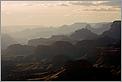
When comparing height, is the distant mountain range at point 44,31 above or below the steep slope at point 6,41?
above

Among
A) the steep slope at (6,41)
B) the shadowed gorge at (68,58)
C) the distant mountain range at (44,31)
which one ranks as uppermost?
the distant mountain range at (44,31)

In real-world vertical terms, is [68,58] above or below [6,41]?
below

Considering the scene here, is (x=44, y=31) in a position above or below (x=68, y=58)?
above

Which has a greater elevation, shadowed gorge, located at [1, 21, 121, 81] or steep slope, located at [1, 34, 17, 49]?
steep slope, located at [1, 34, 17, 49]

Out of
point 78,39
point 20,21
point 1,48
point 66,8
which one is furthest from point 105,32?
point 1,48

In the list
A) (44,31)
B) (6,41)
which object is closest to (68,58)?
(44,31)

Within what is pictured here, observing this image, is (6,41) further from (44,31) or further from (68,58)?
(68,58)

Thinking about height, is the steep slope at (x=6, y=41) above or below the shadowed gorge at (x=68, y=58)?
above

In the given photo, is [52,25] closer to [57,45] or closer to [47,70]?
[57,45]

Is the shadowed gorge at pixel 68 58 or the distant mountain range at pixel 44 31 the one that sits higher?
the distant mountain range at pixel 44 31

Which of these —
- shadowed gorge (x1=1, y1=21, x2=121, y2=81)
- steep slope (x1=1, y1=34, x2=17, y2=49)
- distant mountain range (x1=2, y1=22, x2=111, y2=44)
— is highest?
distant mountain range (x1=2, y1=22, x2=111, y2=44)

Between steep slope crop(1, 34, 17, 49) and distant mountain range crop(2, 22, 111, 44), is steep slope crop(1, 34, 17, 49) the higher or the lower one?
the lower one
